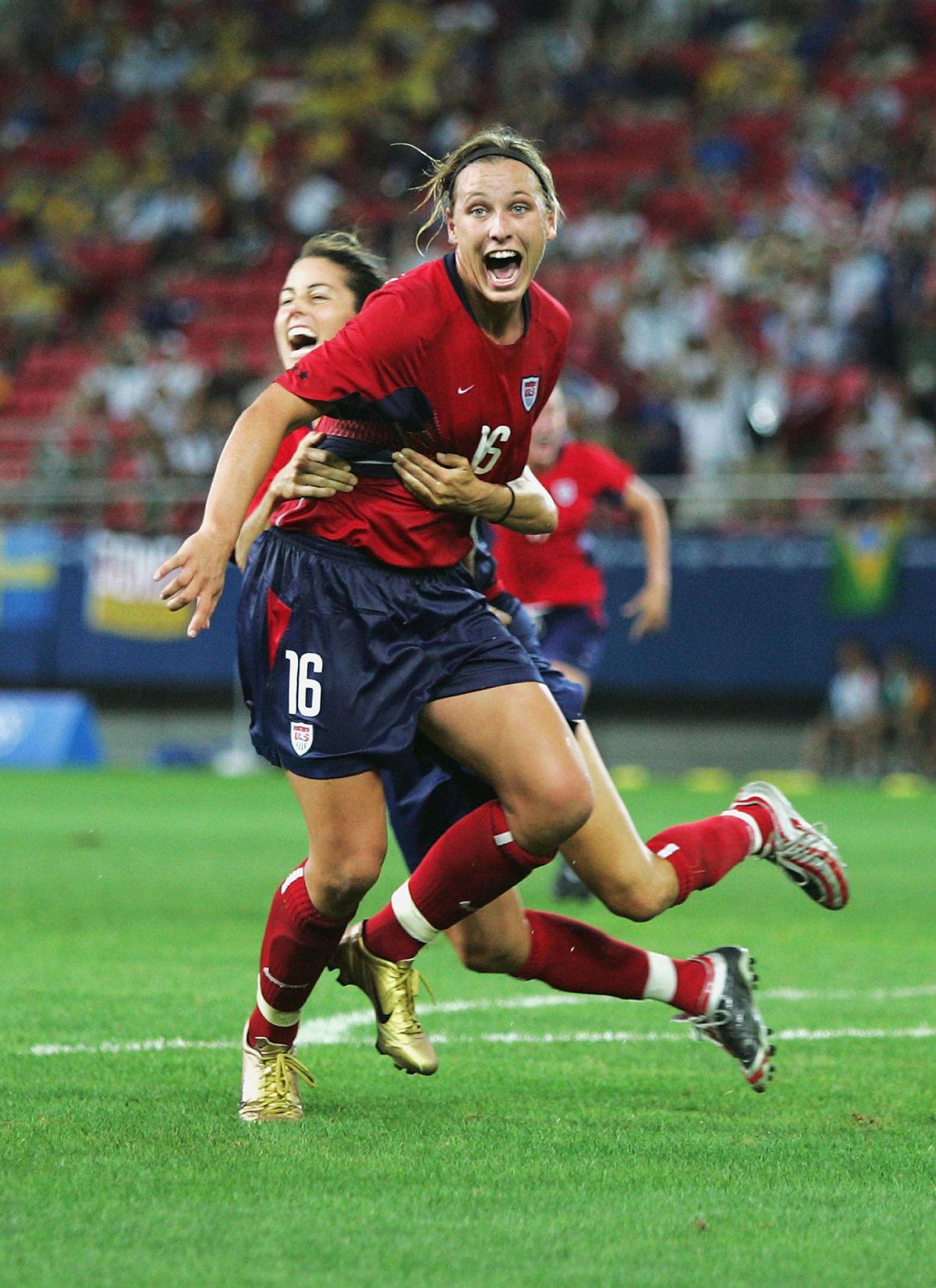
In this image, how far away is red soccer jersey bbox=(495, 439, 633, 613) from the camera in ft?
28.6

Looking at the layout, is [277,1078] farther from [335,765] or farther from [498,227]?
[498,227]

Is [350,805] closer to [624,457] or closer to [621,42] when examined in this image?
[624,457]

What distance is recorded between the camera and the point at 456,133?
73.7 feet

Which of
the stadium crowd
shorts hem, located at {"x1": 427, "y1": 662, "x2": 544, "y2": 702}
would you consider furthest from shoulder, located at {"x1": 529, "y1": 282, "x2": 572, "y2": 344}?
the stadium crowd

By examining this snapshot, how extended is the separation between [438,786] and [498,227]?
1.40 m

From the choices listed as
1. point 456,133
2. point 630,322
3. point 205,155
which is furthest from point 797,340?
point 205,155

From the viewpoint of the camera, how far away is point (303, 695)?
414 centimetres

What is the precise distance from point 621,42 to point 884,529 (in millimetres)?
9109

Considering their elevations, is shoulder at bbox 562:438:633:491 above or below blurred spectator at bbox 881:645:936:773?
above

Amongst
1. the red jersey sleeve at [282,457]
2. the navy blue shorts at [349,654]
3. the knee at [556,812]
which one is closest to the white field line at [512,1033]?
the navy blue shorts at [349,654]

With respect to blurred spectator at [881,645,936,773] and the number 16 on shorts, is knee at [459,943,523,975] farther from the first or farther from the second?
blurred spectator at [881,645,936,773]

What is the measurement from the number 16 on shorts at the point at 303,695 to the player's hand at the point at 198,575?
0.41 meters

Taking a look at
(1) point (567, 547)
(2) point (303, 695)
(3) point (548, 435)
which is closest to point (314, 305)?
(2) point (303, 695)

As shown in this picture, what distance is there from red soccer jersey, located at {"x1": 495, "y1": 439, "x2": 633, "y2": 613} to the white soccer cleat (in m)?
3.62
